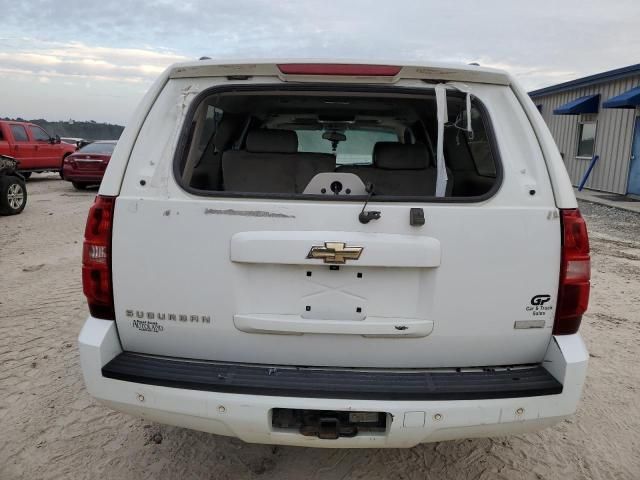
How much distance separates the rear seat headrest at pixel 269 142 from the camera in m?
3.24

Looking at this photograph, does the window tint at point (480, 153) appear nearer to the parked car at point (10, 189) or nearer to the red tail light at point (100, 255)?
the red tail light at point (100, 255)

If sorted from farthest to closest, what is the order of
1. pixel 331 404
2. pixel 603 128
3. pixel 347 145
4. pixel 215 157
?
1. pixel 603 128
2. pixel 347 145
3. pixel 215 157
4. pixel 331 404

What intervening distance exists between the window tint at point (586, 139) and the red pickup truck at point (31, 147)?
18.6m

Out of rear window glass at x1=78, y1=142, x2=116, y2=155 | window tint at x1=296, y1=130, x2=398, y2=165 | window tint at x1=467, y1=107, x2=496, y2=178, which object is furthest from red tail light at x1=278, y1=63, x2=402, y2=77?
rear window glass at x1=78, y1=142, x2=116, y2=155

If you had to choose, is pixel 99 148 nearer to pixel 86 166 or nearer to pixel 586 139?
pixel 86 166

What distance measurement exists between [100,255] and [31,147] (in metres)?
16.7

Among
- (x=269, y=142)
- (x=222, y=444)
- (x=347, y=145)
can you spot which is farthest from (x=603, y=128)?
(x=222, y=444)

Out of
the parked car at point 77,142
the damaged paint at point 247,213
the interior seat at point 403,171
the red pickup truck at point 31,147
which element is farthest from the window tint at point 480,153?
the parked car at point 77,142

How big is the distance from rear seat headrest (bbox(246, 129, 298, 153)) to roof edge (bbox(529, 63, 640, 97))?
50.0 ft

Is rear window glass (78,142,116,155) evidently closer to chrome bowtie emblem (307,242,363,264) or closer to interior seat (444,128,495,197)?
interior seat (444,128,495,197)

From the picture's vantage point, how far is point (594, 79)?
17.0m

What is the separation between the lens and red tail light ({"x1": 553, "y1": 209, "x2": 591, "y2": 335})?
2.06 metres

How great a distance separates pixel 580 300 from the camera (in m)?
2.09

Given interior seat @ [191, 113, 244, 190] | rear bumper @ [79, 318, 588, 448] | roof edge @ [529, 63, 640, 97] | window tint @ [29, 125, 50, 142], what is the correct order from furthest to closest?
window tint @ [29, 125, 50, 142] → roof edge @ [529, 63, 640, 97] → interior seat @ [191, 113, 244, 190] → rear bumper @ [79, 318, 588, 448]
